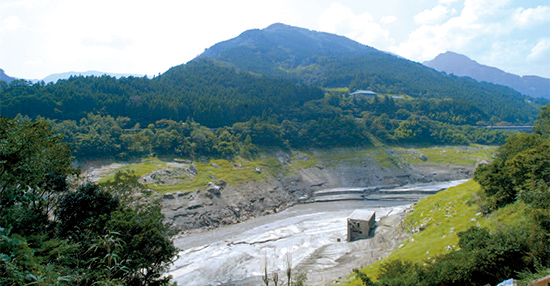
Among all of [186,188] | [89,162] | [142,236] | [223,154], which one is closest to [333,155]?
[223,154]

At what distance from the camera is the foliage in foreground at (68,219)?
1136cm

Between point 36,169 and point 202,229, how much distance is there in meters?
29.1

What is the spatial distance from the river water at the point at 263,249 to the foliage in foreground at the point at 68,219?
10.0 meters

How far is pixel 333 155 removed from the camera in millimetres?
74438

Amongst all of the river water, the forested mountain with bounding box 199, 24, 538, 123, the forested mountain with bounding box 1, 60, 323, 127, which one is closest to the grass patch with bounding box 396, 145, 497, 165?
the river water

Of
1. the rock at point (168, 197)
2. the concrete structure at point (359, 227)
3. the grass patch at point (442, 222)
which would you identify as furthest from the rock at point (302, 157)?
the concrete structure at point (359, 227)

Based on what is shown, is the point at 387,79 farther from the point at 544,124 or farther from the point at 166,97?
the point at 544,124

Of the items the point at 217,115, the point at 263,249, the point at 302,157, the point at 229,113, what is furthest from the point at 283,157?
the point at 263,249

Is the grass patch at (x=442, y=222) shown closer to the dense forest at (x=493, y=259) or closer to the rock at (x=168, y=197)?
the dense forest at (x=493, y=259)

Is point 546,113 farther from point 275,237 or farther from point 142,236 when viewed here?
point 142,236

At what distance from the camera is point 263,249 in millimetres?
30250

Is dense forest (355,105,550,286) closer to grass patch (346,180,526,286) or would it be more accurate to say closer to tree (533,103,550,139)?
grass patch (346,180,526,286)

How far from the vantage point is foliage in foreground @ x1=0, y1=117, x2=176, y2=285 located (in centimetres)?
1136

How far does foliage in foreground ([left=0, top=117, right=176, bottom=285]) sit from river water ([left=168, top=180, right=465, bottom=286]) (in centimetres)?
1003
